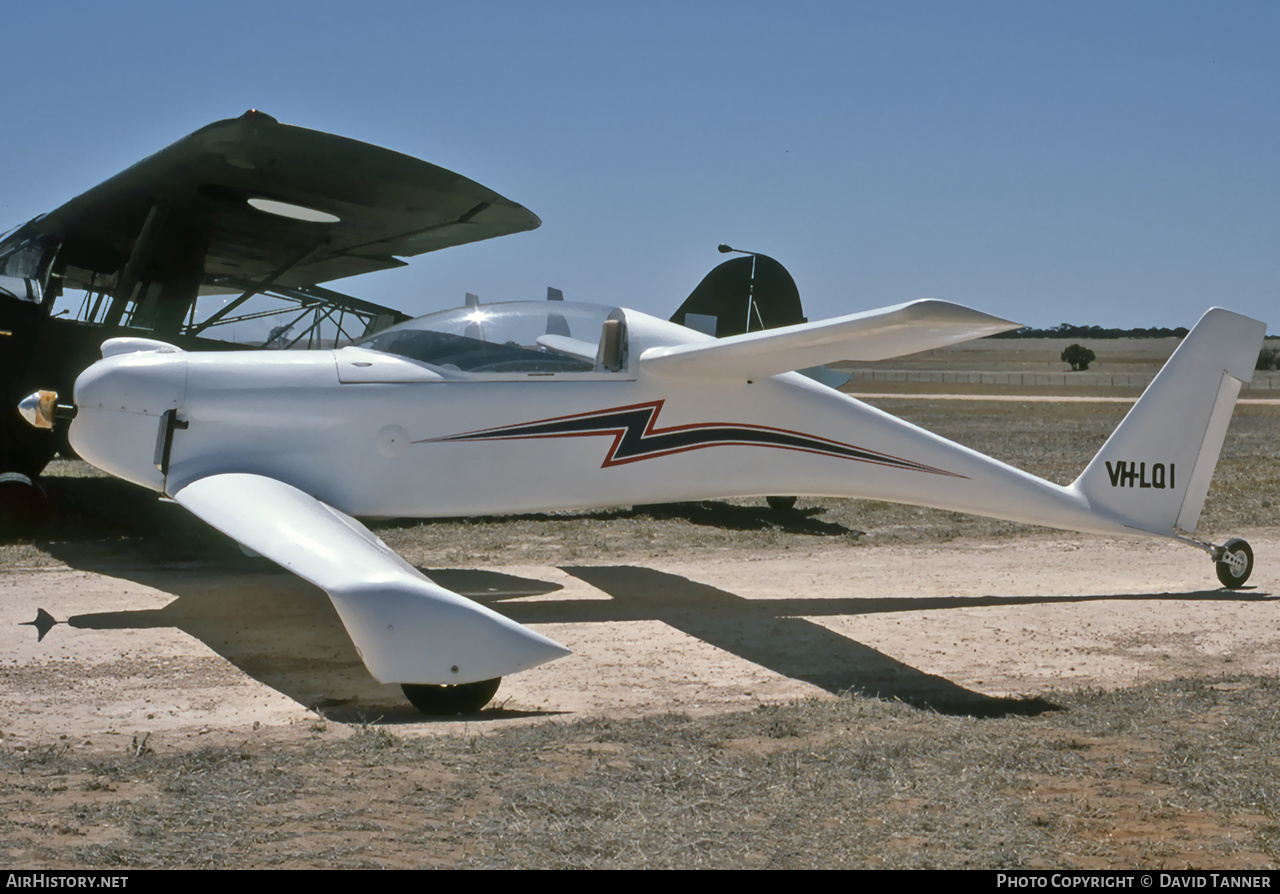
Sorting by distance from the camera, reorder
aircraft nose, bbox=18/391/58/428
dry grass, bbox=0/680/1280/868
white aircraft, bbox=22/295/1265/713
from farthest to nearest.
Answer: aircraft nose, bbox=18/391/58/428 → white aircraft, bbox=22/295/1265/713 → dry grass, bbox=0/680/1280/868

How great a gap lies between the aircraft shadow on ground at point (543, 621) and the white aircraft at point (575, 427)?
29.4 inches

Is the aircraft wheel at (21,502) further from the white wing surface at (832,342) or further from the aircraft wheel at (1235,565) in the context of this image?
the aircraft wheel at (1235,565)

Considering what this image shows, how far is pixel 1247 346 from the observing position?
28.1ft

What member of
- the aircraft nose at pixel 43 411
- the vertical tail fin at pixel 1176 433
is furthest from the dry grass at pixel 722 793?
the aircraft nose at pixel 43 411

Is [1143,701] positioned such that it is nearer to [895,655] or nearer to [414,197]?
[895,655]

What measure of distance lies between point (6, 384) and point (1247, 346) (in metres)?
10.9

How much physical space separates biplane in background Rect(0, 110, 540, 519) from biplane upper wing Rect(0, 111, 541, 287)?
0.02 meters

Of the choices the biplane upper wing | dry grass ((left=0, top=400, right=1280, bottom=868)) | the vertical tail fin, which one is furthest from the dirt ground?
the biplane upper wing

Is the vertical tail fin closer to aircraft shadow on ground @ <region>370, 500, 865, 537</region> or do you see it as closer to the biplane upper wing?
aircraft shadow on ground @ <region>370, 500, 865, 537</region>

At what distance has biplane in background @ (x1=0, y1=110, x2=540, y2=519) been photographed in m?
8.96

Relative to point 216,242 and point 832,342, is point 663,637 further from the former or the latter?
point 216,242

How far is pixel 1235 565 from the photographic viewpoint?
27.1ft

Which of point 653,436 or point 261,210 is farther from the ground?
point 261,210

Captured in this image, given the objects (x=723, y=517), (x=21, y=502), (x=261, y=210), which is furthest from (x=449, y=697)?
(x=723, y=517)
